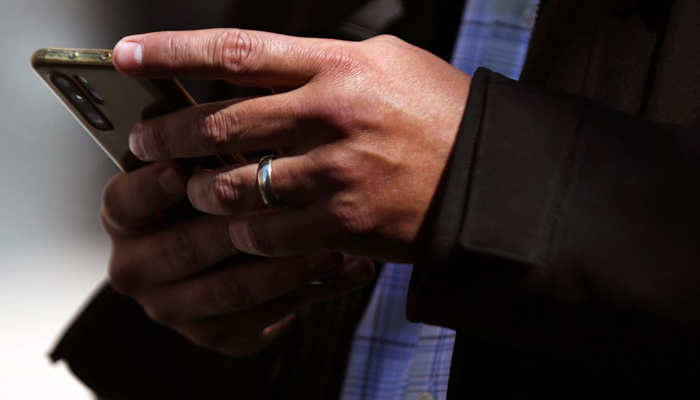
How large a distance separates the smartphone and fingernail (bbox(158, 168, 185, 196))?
0.05 feet

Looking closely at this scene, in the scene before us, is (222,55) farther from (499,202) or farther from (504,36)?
(504,36)

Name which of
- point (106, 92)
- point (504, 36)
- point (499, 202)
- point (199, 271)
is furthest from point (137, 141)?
point (504, 36)

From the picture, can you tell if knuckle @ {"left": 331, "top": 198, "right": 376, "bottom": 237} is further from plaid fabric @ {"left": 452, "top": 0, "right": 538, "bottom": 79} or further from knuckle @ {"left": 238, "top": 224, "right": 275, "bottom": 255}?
plaid fabric @ {"left": 452, "top": 0, "right": 538, "bottom": 79}

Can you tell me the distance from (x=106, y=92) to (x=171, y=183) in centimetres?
10

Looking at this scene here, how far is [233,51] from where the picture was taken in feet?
1.55

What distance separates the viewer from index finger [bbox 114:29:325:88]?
47cm

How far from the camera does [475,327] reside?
454 millimetres

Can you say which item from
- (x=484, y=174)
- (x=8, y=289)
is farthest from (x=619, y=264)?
(x=8, y=289)

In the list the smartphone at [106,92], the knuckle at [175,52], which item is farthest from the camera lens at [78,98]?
the knuckle at [175,52]

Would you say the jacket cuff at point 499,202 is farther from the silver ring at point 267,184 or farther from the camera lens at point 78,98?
the camera lens at point 78,98

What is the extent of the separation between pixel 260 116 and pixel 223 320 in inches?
11.0

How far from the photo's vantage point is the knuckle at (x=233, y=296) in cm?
60

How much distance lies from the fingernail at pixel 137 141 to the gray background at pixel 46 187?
0.96 m

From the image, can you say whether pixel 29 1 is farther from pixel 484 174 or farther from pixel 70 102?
pixel 484 174
